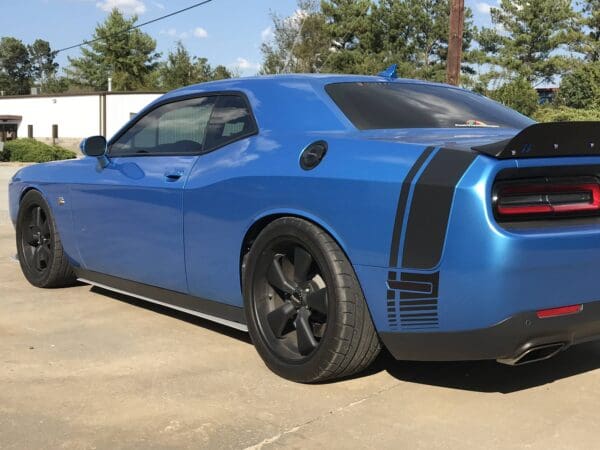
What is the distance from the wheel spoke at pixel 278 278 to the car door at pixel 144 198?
2.39ft

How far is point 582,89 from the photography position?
3094 centimetres

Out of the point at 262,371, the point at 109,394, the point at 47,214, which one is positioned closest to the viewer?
the point at 109,394

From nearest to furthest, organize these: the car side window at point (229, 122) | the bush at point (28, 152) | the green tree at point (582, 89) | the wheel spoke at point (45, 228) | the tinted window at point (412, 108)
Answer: the tinted window at point (412, 108), the car side window at point (229, 122), the wheel spoke at point (45, 228), the green tree at point (582, 89), the bush at point (28, 152)

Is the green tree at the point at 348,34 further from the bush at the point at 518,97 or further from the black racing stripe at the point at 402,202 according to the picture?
the black racing stripe at the point at 402,202

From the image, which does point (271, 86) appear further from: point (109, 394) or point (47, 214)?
point (47, 214)

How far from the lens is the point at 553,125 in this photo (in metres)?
2.75

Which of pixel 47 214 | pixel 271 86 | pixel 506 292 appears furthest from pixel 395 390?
pixel 47 214

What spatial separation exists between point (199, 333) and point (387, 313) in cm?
172

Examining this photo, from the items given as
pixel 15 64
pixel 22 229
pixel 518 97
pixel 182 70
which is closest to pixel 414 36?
pixel 182 70

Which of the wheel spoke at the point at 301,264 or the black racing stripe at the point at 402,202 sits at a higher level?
the black racing stripe at the point at 402,202

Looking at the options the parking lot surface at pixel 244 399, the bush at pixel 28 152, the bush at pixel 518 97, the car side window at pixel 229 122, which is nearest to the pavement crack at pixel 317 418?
the parking lot surface at pixel 244 399

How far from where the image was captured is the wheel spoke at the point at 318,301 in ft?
10.5

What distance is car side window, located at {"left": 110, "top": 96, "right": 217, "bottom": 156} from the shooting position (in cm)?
407

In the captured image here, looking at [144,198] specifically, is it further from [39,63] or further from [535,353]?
[39,63]
